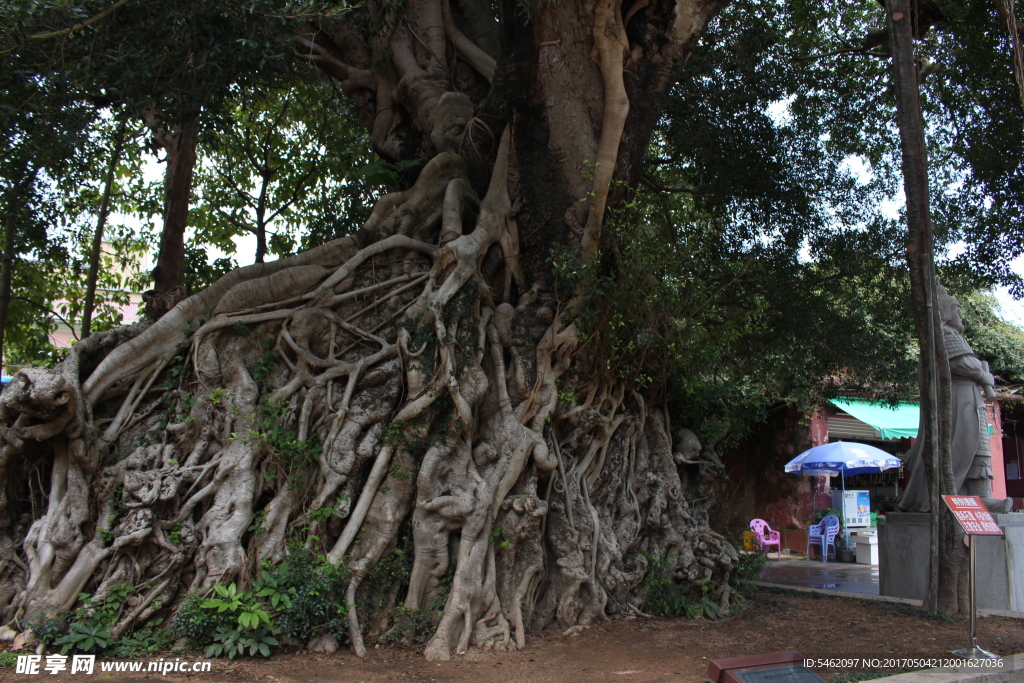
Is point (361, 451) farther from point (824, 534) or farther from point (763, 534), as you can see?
point (824, 534)

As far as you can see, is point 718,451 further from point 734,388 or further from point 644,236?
point 644,236

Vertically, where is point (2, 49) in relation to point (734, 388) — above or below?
above

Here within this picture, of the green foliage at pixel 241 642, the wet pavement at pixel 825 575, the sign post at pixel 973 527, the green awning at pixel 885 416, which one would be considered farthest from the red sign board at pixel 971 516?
the green awning at pixel 885 416


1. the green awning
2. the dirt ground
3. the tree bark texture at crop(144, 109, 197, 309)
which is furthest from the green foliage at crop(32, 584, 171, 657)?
the green awning

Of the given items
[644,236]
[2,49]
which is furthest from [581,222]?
[2,49]

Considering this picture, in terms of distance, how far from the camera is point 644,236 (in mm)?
6680

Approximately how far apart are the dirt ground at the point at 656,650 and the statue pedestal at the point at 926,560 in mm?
623

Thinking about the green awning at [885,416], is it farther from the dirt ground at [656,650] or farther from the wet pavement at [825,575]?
the dirt ground at [656,650]

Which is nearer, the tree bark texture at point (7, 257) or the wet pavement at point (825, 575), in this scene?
the tree bark texture at point (7, 257)

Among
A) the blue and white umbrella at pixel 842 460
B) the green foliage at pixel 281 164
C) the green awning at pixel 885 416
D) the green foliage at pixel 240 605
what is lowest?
the green foliage at pixel 240 605

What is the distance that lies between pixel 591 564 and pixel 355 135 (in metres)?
8.41

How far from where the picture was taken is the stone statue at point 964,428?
321 inches

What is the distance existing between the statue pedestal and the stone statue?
0.78ft

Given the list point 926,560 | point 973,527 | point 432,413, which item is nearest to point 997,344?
point 926,560
